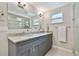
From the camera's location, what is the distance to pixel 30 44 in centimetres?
137

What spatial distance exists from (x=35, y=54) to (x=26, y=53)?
6.0 inches

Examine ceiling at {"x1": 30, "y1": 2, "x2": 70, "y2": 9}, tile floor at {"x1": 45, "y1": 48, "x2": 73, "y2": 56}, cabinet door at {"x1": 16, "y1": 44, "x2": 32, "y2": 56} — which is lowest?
tile floor at {"x1": 45, "y1": 48, "x2": 73, "y2": 56}

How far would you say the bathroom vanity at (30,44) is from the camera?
4.15 feet

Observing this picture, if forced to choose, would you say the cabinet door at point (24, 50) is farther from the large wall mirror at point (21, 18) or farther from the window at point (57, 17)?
the window at point (57, 17)

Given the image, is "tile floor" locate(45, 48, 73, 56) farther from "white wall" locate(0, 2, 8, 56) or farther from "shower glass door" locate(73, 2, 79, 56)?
"white wall" locate(0, 2, 8, 56)

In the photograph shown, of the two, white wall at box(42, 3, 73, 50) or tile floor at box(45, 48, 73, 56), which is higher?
white wall at box(42, 3, 73, 50)

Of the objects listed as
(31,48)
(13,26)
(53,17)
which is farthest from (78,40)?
(13,26)

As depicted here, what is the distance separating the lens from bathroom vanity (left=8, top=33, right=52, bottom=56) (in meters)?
1.26

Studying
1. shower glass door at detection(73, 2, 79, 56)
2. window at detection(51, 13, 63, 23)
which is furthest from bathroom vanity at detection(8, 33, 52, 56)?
shower glass door at detection(73, 2, 79, 56)

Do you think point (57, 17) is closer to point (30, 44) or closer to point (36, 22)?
point (36, 22)

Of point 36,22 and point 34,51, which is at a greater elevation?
point 36,22

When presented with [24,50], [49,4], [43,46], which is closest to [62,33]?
[43,46]

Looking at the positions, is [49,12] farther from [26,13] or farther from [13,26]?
[13,26]

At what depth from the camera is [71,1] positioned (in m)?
1.43
